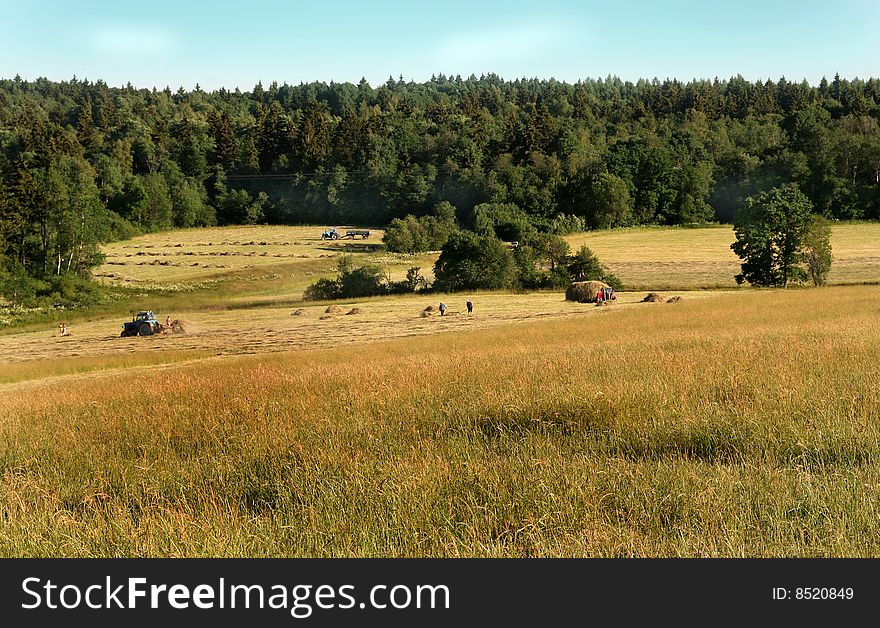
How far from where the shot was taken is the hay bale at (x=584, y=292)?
49312mm

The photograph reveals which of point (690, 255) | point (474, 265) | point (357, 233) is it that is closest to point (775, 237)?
point (690, 255)

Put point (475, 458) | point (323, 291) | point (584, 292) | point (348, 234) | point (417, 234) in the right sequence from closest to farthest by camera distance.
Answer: point (475, 458)
point (584, 292)
point (323, 291)
point (417, 234)
point (348, 234)

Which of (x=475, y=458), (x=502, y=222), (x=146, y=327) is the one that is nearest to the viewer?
(x=475, y=458)

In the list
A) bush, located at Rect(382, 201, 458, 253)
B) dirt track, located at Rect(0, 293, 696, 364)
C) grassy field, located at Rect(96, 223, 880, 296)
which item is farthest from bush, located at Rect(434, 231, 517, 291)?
bush, located at Rect(382, 201, 458, 253)

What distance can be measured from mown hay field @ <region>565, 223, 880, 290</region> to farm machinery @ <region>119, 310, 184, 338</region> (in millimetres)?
37245

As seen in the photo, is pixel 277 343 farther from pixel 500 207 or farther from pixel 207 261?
pixel 500 207

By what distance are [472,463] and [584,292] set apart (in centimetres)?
4430

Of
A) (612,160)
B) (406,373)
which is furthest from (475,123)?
(406,373)

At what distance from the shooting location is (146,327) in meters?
33.3

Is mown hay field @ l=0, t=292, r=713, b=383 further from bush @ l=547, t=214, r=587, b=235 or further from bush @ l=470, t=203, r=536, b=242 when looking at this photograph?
bush @ l=547, t=214, r=587, b=235

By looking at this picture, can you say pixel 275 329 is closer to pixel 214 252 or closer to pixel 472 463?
pixel 472 463

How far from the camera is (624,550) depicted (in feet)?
15.6

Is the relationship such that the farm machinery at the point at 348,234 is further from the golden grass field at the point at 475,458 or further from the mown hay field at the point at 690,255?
the golden grass field at the point at 475,458

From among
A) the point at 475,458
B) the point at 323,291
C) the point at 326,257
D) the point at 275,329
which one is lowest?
the point at 275,329
